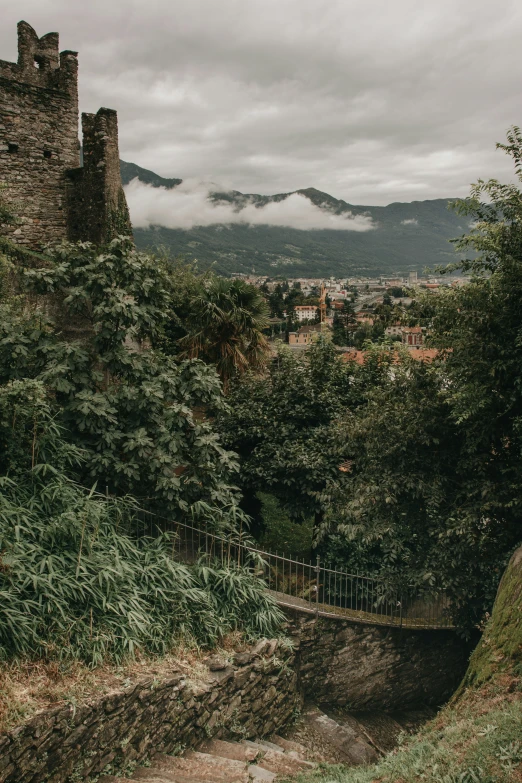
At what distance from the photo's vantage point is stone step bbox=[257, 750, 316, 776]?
6.47 m

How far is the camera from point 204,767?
608 cm

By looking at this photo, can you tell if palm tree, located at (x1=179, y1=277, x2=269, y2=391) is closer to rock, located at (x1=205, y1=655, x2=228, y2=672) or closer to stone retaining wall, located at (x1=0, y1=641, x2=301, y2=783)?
stone retaining wall, located at (x1=0, y1=641, x2=301, y2=783)

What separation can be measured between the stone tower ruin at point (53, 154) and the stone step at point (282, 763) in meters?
11.1

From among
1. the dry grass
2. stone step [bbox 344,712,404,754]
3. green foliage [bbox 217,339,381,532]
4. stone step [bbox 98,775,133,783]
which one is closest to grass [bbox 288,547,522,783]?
stone step [bbox 98,775,133,783]

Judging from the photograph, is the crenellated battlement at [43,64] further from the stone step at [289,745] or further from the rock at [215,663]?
the stone step at [289,745]

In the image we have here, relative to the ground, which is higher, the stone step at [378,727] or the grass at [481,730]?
the grass at [481,730]

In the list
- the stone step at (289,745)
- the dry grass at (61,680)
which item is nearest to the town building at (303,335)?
the stone step at (289,745)

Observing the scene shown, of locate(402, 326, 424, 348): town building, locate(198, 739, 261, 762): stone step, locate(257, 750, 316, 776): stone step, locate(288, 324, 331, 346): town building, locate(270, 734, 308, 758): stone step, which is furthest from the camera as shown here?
locate(288, 324, 331, 346): town building

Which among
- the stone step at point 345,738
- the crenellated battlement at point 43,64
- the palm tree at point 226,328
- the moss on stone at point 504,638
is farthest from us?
the palm tree at point 226,328

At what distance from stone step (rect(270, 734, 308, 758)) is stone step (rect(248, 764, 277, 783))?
5.64ft

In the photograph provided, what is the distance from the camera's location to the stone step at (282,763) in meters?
6.47

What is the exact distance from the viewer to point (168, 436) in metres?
8.53

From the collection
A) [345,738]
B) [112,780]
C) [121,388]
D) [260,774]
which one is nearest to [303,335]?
[121,388]

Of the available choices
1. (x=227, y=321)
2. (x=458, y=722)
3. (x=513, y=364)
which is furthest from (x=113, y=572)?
(x=227, y=321)
